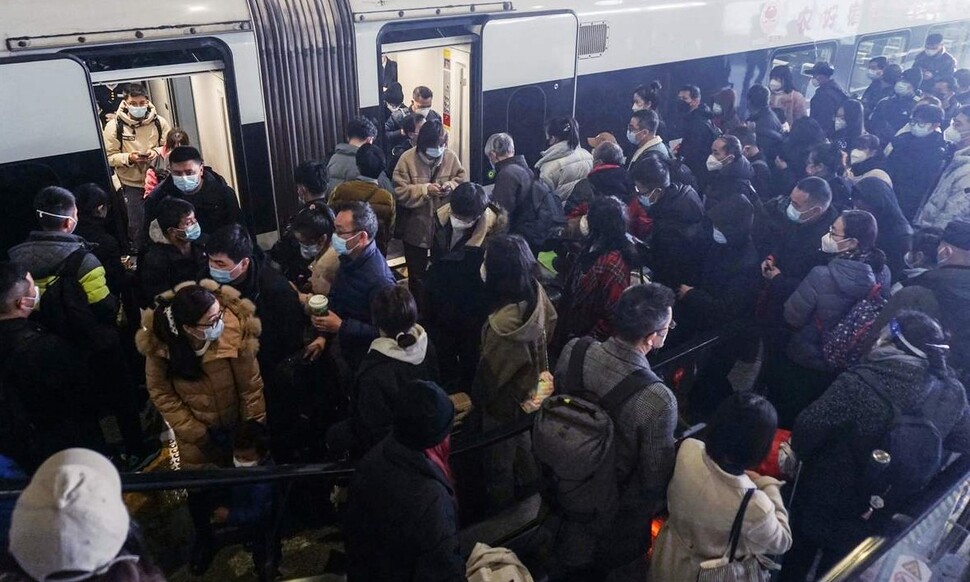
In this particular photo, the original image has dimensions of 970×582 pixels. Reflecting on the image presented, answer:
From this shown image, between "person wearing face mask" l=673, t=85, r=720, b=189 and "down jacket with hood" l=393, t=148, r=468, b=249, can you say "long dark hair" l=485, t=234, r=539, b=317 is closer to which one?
"down jacket with hood" l=393, t=148, r=468, b=249

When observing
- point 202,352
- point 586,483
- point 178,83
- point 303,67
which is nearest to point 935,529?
point 586,483

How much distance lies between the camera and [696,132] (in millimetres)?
6160

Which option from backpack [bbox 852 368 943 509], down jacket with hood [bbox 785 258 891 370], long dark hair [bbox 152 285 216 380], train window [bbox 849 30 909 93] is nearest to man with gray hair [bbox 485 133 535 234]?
down jacket with hood [bbox 785 258 891 370]

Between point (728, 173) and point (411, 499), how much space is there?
11.1 ft

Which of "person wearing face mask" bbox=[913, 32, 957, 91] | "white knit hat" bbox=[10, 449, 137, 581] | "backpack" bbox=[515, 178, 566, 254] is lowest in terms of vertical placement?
"backpack" bbox=[515, 178, 566, 254]

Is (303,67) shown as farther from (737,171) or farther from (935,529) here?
(935,529)

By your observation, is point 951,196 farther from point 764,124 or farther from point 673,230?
point 673,230

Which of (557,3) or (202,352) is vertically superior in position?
(557,3)

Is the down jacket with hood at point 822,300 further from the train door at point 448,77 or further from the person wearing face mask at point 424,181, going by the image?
the train door at point 448,77

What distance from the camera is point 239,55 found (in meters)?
4.41

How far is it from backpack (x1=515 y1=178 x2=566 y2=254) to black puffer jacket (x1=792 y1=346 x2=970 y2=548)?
2336mm

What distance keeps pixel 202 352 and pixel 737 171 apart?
3.39 m

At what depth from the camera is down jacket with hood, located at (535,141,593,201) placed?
5.08 meters

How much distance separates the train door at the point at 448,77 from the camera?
5.37 meters
